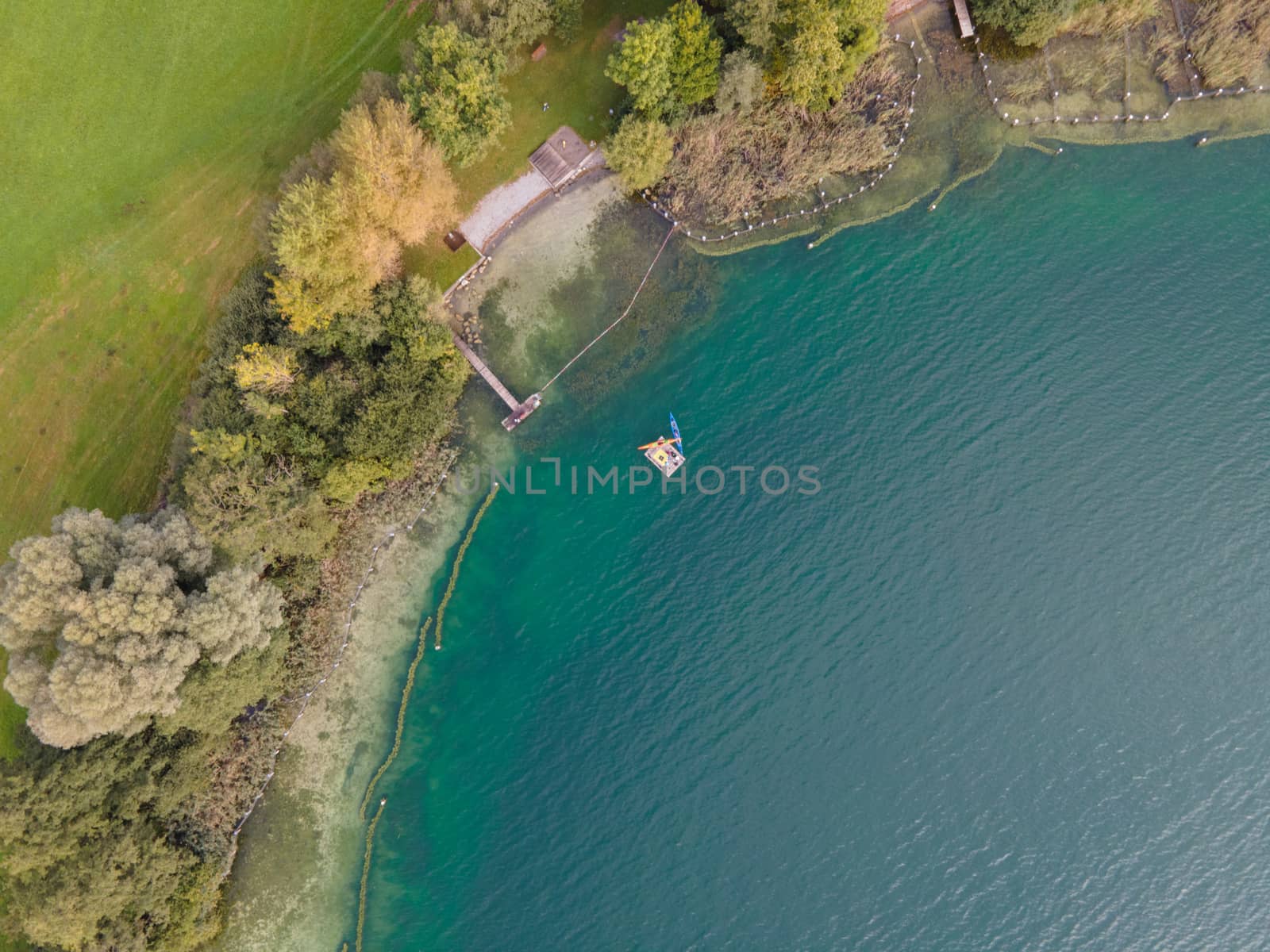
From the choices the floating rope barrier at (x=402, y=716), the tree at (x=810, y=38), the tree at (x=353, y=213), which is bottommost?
the floating rope barrier at (x=402, y=716)

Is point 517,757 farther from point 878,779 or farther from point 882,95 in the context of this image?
point 882,95

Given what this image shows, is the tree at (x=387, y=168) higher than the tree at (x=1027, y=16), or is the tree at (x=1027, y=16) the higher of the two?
the tree at (x=387, y=168)

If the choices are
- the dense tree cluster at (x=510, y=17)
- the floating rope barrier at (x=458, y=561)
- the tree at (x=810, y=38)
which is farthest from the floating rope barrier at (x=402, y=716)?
the tree at (x=810, y=38)

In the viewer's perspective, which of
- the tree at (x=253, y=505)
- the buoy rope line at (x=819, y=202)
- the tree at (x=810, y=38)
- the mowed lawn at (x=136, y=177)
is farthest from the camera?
the buoy rope line at (x=819, y=202)

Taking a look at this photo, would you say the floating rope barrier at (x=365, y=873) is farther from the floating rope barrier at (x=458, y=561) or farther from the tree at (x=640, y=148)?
the tree at (x=640, y=148)

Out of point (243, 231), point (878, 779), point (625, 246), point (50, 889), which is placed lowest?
point (878, 779)

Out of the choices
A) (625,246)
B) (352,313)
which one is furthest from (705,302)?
(352,313)

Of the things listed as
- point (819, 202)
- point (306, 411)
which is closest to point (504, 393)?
point (306, 411)
